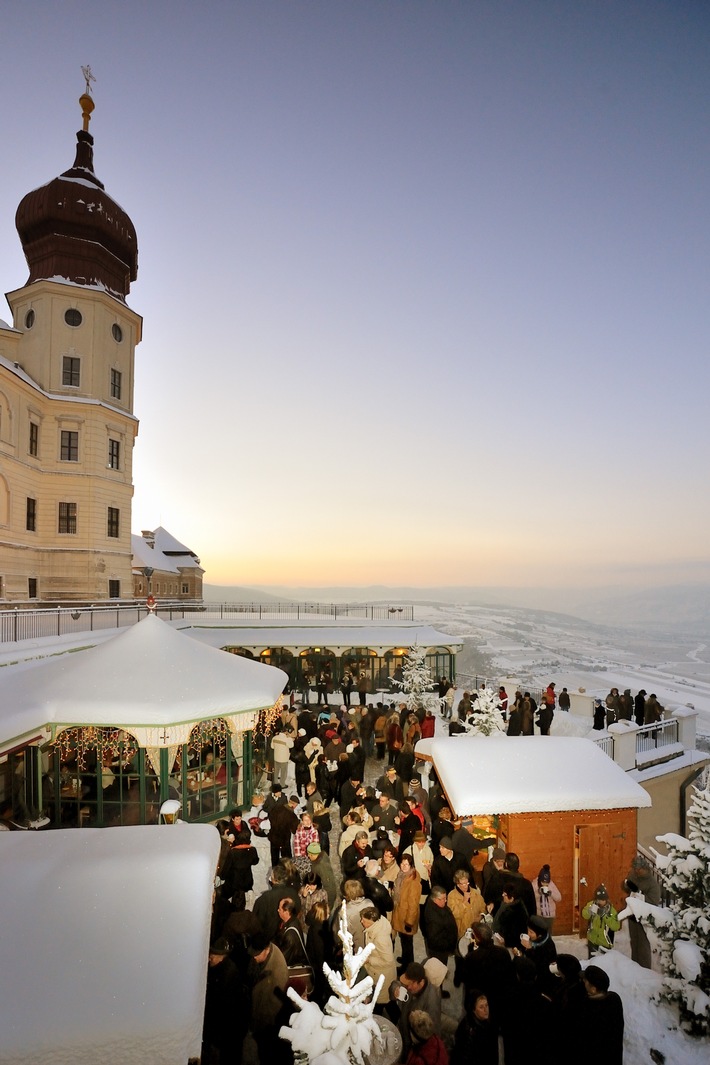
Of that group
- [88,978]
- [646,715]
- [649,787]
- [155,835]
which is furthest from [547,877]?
[646,715]

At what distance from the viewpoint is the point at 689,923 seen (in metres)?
5.99

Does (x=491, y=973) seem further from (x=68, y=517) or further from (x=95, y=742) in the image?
(x=68, y=517)

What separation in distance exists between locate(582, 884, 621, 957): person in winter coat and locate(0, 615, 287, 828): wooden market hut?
7.15 m

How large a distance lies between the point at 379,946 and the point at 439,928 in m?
0.96

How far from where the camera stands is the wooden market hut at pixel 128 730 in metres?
10.7

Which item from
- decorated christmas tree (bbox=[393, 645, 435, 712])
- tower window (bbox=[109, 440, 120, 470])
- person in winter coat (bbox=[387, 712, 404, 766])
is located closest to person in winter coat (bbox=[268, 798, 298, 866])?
person in winter coat (bbox=[387, 712, 404, 766])

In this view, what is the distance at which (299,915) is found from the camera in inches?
245

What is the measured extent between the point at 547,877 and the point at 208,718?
6890 millimetres

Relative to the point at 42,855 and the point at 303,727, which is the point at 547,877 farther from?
the point at 303,727

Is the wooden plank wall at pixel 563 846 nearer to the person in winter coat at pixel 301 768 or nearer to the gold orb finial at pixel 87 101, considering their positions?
the person in winter coat at pixel 301 768

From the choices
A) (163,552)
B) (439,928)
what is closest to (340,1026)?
(439,928)

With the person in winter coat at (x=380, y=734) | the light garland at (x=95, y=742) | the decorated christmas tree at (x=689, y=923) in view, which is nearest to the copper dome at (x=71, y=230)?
the light garland at (x=95, y=742)

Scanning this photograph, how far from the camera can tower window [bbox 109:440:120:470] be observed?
28875 millimetres

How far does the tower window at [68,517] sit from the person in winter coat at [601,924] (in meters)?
26.7
